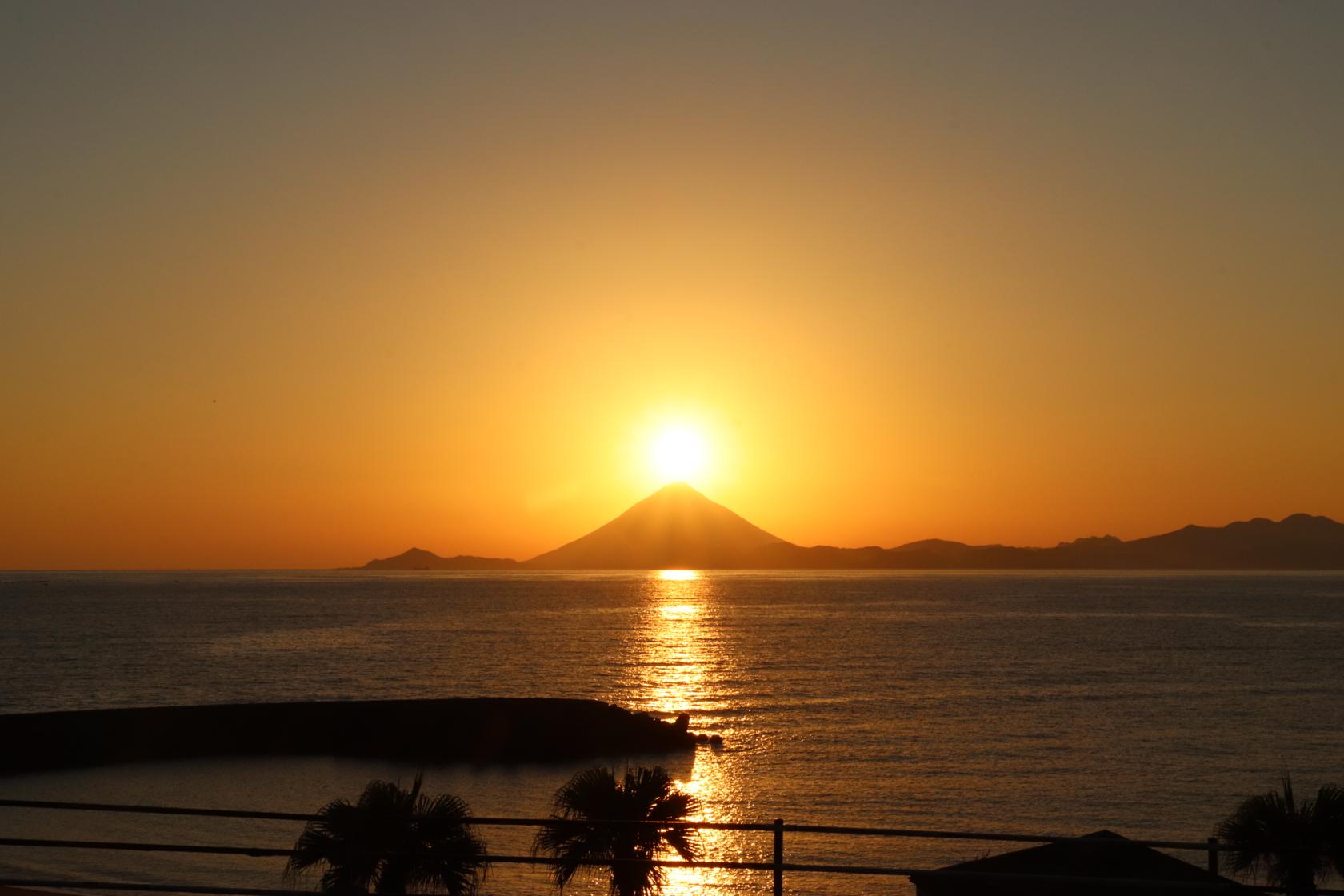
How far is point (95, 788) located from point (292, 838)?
1309 centimetres

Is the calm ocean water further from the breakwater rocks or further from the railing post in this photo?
the railing post

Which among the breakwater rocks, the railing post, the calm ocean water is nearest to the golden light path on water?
the calm ocean water

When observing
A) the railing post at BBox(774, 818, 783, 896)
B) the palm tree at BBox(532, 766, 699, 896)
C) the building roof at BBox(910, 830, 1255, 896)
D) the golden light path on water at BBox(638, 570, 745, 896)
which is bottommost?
the golden light path on water at BBox(638, 570, 745, 896)

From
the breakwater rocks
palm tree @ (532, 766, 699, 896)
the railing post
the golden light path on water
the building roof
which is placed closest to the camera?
the railing post

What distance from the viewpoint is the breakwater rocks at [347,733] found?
45656 millimetres

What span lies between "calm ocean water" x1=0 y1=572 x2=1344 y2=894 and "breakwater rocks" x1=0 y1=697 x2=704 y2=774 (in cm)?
151

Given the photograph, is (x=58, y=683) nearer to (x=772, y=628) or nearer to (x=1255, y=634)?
(x=772, y=628)

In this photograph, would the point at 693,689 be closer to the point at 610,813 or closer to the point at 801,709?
the point at 801,709

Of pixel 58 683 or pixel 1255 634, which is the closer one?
pixel 58 683

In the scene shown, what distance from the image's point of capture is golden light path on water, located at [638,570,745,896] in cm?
3052

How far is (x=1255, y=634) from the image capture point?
405ft

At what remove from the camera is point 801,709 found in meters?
65.7

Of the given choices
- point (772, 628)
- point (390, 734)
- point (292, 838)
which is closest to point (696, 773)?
point (390, 734)

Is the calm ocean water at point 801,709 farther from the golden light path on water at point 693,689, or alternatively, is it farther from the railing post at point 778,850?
the railing post at point 778,850
